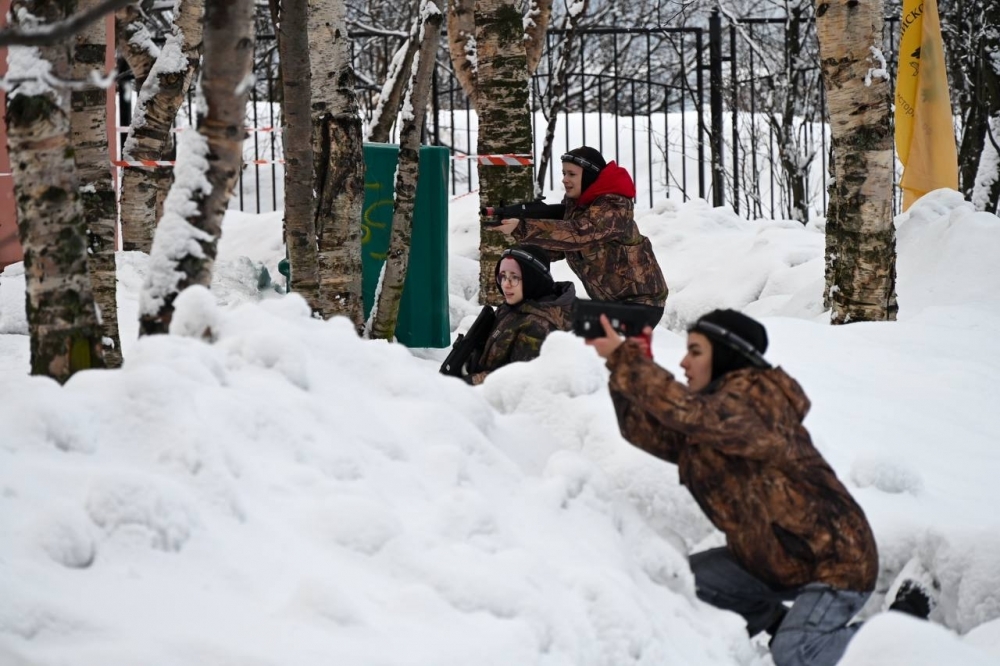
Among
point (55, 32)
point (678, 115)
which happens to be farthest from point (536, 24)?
point (678, 115)

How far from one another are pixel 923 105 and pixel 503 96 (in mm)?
3460

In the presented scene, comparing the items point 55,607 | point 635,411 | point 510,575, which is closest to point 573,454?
point 635,411

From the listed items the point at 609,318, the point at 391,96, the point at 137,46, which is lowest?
the point at 609,318

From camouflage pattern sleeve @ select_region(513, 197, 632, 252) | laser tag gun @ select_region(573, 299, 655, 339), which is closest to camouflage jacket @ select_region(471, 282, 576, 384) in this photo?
camouflage pattern sleeve @ select_region(513, 197, 632, 252)

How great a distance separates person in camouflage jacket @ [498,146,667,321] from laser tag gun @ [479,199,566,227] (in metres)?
0.06

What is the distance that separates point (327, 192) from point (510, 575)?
3.77 m

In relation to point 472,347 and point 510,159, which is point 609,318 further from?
point 510,159

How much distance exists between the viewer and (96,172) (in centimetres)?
518

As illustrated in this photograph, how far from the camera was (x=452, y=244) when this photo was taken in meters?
11.0

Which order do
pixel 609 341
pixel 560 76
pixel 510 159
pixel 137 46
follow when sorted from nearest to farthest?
pixel 609 341
pixel 510 159
pixel 137 46
pixel 560 76

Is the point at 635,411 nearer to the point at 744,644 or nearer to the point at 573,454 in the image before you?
the point at 573,454

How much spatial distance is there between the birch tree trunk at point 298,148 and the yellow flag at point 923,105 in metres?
5.22

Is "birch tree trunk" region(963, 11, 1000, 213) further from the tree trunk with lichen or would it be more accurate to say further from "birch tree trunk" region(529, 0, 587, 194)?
"birch tree trunk" region(529, 0, 587, 194)

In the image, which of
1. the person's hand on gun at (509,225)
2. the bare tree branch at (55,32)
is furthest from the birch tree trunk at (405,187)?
the bare tree branch at (55,32)
